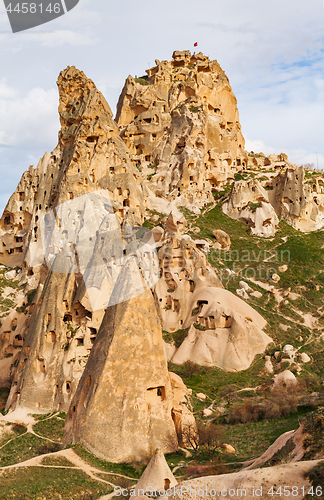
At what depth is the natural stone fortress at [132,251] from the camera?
21094 millimetres

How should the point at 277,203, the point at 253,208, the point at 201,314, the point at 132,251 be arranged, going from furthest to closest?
1. the point at 277,203
2. the point at 253,208
3. the point at 201,314
4. the point at 132,251

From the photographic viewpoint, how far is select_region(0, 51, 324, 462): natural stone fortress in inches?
830

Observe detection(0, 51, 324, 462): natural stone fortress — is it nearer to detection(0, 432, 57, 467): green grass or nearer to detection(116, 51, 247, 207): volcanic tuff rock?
detection(116, 51, 247, 207): volcanic tuff rock

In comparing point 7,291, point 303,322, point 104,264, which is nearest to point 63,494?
point 104,264

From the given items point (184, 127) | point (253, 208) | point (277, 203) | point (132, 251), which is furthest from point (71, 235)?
point (277, 203)

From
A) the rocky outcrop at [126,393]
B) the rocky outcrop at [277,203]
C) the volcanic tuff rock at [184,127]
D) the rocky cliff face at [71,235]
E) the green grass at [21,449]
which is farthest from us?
the volcanic tuff rock at [184,127]

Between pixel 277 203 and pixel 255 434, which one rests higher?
pixel 277 203

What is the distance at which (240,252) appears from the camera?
54500mm

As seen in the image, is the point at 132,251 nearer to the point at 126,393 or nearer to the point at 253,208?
the point at 126,393

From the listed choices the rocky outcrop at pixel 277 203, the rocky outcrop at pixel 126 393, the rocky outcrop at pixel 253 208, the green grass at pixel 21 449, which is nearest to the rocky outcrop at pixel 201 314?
the green grass at pixel 21 449

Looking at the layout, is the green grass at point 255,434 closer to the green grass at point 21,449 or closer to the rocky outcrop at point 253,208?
the green grass at point 21,449

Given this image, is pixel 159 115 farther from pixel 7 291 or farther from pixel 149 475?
pixel 149 475

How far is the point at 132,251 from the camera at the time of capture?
130 feet

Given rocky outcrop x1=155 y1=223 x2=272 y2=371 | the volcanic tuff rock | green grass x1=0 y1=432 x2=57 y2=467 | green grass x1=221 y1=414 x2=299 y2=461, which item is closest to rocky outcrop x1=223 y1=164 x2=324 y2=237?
the volcanic tuff rock
